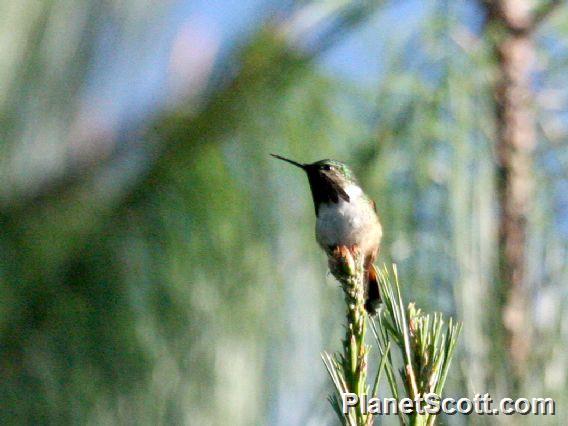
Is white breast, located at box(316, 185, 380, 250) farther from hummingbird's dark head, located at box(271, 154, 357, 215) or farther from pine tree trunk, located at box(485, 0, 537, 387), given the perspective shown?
pine tree trunk, located at box(485, 0, 537, 387)

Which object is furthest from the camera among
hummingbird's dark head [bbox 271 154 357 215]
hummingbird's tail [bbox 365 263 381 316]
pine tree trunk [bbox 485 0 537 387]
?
hummingbird's dark head [bbox 271 154 357 215]

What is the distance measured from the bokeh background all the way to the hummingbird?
0.14 feet

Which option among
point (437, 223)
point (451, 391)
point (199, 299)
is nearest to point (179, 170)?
point (199, 299)

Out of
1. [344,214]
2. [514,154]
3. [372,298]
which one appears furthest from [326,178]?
[514,154]

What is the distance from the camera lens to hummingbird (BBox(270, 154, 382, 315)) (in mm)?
1862

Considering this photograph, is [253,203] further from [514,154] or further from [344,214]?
[514,154]

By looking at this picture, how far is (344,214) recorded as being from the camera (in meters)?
2.08

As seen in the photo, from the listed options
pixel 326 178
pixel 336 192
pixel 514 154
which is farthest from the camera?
pixel 336 192

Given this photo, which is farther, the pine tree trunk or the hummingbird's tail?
the hummingbird's tail

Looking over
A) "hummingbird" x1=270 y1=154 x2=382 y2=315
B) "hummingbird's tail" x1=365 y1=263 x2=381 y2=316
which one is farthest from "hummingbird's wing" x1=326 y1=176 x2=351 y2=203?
"hummingbird's tail" x1=365 y1=263 x2=381 y2=316

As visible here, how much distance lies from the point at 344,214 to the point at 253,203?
0.21m

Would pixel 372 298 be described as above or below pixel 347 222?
below

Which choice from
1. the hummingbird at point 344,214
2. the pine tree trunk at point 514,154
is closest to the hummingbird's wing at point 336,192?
the hummingbird at point 344,214

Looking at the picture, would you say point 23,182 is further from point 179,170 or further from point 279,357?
point 279,357
